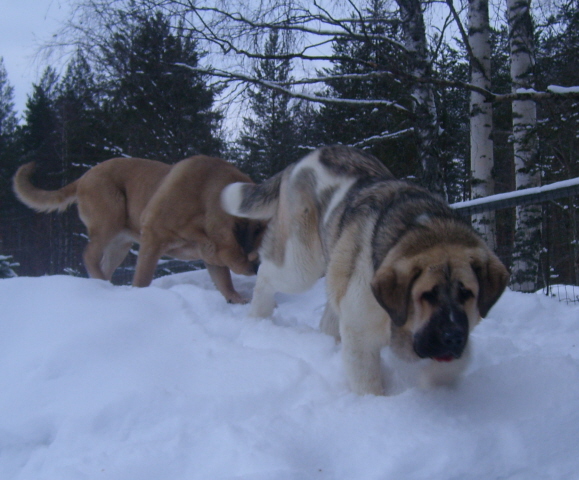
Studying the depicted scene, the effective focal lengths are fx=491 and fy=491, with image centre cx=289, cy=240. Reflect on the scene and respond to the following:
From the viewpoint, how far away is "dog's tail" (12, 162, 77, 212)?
22.7ft

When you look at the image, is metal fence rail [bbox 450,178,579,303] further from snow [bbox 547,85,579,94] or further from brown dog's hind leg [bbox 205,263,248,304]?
brown dog's hind leg [bbox 205,263,248,304]

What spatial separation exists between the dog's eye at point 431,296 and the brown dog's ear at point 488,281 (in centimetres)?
26

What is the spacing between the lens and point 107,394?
2.39 metres

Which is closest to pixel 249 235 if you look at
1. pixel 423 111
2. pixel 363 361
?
pixel 363 361

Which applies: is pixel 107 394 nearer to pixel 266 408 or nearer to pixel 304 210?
pixel 266 408

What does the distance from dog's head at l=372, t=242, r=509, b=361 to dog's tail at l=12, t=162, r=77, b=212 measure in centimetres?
582

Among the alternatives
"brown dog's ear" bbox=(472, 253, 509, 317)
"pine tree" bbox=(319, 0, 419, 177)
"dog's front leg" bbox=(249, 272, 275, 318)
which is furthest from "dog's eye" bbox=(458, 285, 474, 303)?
"pine tree" bbox=(319, 0, 419, 177)

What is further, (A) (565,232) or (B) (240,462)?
(A) (565,232)

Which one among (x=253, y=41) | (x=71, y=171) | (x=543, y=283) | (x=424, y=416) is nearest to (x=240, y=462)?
(x=424, y=416)

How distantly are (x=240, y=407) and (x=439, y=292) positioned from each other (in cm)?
105

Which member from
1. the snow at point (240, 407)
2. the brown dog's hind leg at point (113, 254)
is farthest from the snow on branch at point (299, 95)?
the snow at point (240, 407)

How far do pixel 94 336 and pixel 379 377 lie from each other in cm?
174

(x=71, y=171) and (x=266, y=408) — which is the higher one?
(x=71, y=171)

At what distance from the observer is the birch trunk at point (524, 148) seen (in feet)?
23.4
